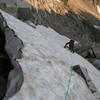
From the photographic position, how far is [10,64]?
22.8 ft

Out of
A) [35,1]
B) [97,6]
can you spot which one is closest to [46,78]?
[35,1]

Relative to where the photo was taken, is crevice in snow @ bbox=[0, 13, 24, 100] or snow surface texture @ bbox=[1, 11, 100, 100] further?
snow surface texture @ bbox=[1, 11, 100, 100]

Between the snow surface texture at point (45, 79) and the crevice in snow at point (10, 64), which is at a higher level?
the crevice in snow at point (10, 64)

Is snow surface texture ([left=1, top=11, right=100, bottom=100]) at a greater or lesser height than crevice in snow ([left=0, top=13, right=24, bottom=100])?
lesser

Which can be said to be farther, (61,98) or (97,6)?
(97,6)

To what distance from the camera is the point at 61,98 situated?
318 inches

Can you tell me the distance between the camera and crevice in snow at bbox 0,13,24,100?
6.30 metres

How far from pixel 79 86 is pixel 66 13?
29.1 m

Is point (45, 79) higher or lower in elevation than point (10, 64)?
lower

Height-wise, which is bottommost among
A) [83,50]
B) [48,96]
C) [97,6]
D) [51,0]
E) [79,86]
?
[97,6]

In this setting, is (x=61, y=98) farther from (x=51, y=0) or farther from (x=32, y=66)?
(x=51, y=0)

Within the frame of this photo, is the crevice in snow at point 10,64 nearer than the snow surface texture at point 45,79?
Yes

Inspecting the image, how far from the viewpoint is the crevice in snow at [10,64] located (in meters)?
6.30

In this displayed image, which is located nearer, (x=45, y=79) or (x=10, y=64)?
(x=10, y=64)
